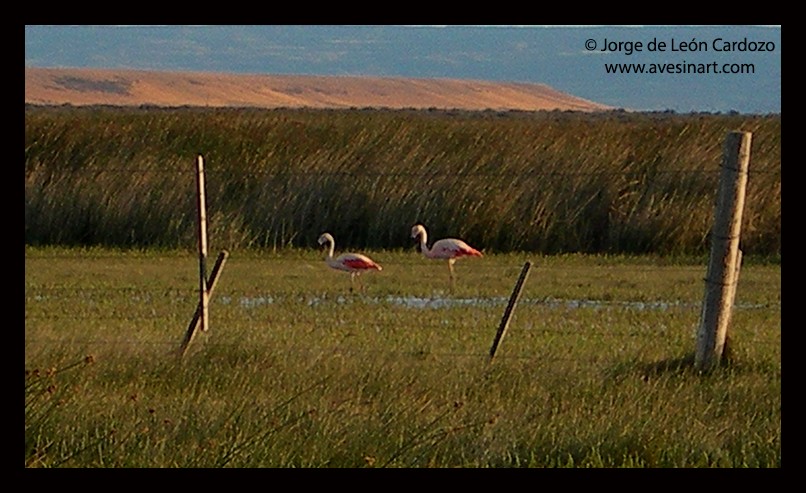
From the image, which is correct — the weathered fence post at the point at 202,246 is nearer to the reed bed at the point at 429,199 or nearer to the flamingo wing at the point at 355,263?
the flamingo wing at the point at 355,263

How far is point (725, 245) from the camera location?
9.22m

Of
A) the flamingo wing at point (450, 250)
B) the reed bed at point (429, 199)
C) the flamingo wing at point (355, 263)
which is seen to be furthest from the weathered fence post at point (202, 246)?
the reed bed at point (429, 199)

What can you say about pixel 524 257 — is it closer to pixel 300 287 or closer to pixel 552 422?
pixel 300 287

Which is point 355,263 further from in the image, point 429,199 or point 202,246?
point 429,199

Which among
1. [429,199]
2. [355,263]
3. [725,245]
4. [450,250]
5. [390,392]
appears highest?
[429,199]

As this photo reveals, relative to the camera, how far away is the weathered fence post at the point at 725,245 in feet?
30.2

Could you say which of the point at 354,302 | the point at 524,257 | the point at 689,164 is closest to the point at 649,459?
the point at 354,302

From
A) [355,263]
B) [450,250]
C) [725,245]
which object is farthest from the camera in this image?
[450,250]

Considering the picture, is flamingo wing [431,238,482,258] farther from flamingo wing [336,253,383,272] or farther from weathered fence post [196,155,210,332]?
weathered fence post [196,155,210,332]

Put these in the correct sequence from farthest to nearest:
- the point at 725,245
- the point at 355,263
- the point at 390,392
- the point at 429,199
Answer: the point at 429,199, the point at 355,263, the point at 725,245, the point at 390,392

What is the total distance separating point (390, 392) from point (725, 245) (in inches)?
92.1

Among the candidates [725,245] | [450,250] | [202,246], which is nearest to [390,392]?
[202,246]

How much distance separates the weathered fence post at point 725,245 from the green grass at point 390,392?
0.27 m

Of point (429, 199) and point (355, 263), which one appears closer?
point (355, 263)
